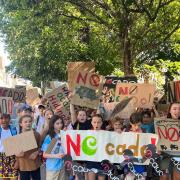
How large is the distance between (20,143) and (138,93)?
14.8ft

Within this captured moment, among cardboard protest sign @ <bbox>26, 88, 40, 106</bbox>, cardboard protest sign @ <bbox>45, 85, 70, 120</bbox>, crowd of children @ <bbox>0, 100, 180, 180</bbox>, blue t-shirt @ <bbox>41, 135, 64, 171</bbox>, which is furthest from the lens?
cardboard protest sign @ <bbox>26, 88, 40, 106</bbox>

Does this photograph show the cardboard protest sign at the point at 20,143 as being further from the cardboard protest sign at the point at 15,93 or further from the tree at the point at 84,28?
the tree at the point at 84,28

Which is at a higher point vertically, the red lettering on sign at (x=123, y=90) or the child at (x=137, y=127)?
the red lettering on sign at (x=123, y=90)

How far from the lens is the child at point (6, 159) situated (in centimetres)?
762

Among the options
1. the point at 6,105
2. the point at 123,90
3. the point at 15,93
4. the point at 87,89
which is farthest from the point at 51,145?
the point at 15,93

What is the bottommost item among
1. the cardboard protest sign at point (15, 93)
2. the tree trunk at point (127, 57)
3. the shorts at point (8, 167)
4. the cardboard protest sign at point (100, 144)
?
the shorts at point (8, 167)

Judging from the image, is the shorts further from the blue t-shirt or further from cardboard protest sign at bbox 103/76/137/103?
cardboard protest sign at bbox 103/76/137/103

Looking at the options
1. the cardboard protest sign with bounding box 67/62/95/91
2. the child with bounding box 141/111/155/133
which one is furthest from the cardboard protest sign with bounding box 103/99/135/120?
the cardboard protest sign with bounding box 67/62/95/91

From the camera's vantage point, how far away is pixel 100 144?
290 inches

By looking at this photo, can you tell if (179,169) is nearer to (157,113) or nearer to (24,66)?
(157,113)

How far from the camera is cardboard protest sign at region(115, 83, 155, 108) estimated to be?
11059mm

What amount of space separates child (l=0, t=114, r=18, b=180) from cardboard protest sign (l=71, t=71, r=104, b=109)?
6.67 feet

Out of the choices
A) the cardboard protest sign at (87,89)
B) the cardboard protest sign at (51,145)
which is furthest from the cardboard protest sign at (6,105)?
the cardboard protest sign at (51,145)

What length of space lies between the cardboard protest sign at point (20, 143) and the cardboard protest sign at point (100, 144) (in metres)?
0.46
